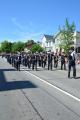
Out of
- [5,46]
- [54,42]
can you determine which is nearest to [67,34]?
[54,42]

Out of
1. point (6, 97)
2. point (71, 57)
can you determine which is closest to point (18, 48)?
point (71, 57)

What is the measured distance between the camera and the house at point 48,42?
11082 cm

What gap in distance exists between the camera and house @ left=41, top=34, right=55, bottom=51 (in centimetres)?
11082

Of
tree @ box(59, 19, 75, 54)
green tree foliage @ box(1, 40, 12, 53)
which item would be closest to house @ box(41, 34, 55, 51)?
tree @ box(59, 19, 75, 54)

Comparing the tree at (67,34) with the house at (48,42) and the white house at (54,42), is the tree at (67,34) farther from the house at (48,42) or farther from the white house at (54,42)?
the house at (48,42)

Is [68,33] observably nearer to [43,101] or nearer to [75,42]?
[75,42]

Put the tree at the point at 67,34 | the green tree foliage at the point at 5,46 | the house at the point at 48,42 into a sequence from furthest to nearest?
the green tree foliage at the point at 5,46, the house at the point at 48,42, the tree at the point at 67,34

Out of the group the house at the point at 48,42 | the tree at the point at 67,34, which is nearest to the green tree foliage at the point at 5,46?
the house at the point at 48,42

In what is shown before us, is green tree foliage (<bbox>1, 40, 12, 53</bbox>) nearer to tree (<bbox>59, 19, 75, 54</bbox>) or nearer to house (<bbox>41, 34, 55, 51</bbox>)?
house (<bbox>41, 34, 55, 51</bbox>)

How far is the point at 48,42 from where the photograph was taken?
116062 mm

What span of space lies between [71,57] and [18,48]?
→ 424ft

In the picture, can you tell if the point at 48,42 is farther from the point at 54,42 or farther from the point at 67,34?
the point at 67,34

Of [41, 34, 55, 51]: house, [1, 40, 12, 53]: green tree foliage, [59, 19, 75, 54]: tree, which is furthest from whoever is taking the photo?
[1, 40, 12, 53]: green tree foliage

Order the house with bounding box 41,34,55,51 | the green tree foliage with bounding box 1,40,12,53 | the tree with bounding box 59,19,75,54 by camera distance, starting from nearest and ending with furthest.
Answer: the tree with bounding box 59,19,75,54, the house with bounding box 41,34,55,51, the green tree foliage with bounding box 1,40,12,53
